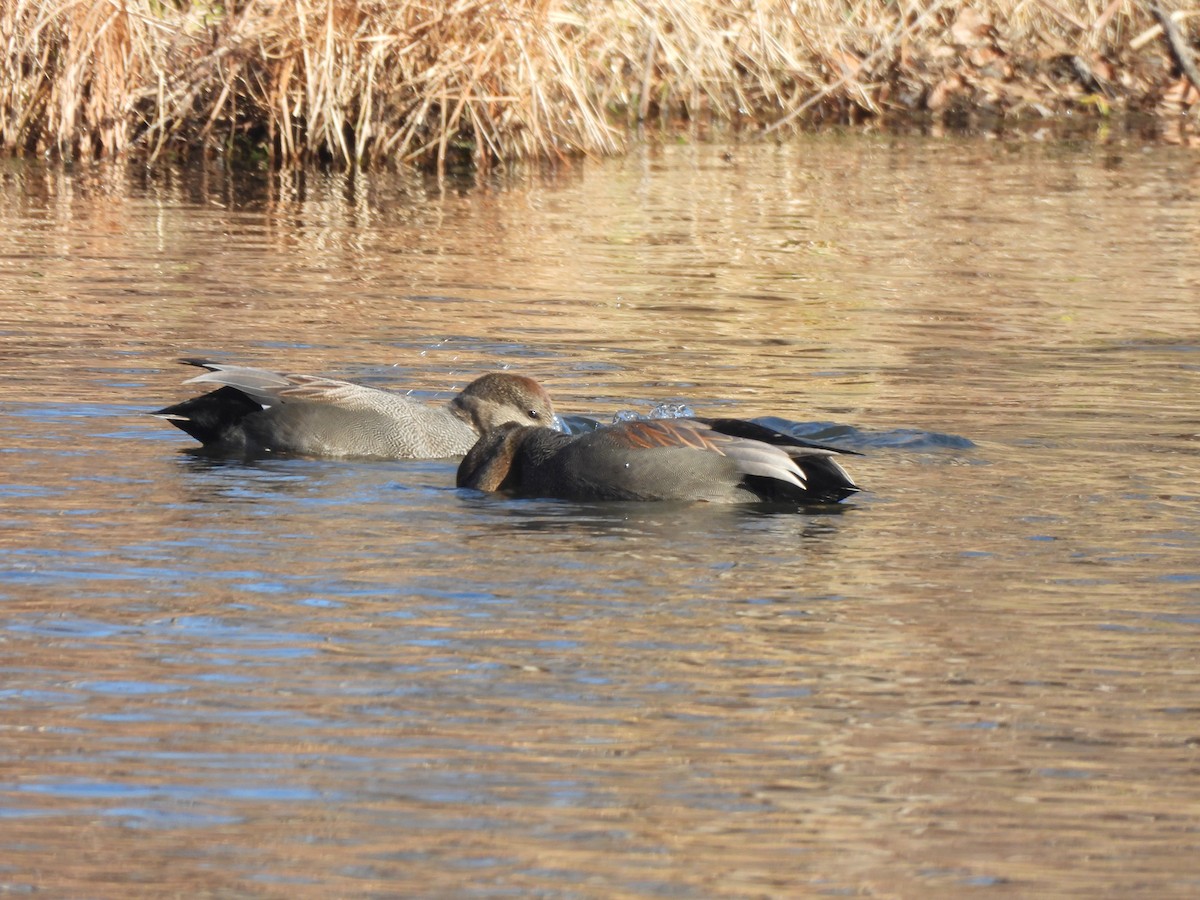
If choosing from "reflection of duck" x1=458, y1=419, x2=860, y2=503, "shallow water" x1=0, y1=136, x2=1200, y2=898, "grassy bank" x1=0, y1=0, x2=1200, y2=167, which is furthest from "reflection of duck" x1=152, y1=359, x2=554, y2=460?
"grassy bank" x1=0, y1=0, x2=1200, y2=167

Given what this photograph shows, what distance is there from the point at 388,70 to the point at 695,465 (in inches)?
426

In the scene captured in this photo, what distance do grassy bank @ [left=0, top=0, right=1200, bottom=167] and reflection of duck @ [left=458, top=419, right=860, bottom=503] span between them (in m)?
10.0

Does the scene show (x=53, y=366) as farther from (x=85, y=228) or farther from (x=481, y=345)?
(x=85, y=228)

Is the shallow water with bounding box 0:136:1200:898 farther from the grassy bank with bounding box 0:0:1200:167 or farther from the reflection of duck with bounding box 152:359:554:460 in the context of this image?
the grassy bank with bounding box 0:0:1200:167

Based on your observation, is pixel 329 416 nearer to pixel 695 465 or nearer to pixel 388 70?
pixel 695 465

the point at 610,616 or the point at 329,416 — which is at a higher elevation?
the point at 329,416

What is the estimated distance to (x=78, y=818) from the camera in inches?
149

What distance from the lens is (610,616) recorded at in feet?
17.1

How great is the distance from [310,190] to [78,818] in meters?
13.2

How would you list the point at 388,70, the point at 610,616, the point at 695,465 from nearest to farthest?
the point at 610,616 → the point at 695,465 → the point at 388,70

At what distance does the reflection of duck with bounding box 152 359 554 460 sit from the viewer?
750 centimetres

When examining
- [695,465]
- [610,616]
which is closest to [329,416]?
[695,465]

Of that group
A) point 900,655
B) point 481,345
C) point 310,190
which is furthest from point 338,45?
point 900,655

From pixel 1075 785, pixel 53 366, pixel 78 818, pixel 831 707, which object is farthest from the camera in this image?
pixel 53 366
